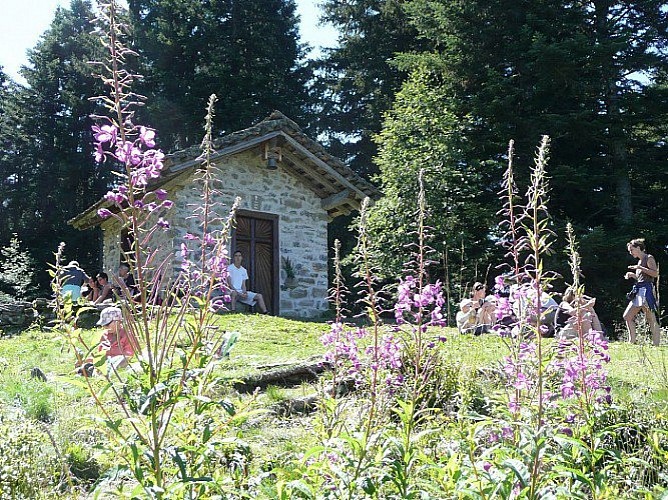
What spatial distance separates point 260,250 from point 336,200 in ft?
6.44

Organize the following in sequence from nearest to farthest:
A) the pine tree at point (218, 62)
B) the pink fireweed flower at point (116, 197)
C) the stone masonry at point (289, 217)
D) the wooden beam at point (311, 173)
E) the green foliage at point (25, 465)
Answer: the pink fireweed flower at point (116, 197) → the green foliage at point (25, 465) → the stone masonry at point (289, 217) → the wooden beam at point (311, 173) → the pine tree at point (218, 62)

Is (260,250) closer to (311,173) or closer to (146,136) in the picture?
(311,173)

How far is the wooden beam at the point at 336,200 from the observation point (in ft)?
46.6

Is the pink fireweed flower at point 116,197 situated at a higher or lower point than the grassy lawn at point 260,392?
higher

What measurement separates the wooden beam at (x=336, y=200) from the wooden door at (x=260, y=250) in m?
1.27

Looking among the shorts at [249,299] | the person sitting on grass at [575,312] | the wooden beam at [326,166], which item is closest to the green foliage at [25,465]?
the person sitting on grass at [575,312]

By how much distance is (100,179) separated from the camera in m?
24.2

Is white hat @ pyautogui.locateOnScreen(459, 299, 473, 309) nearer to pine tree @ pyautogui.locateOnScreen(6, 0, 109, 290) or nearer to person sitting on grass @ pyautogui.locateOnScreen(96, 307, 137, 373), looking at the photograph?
person sitting on grass @ pyautogui.locateOnScreen(96, 307, 137, 373)

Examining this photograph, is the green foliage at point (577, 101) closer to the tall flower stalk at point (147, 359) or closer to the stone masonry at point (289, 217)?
the stone masonry at point (289, 217)

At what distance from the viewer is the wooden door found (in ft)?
44.2

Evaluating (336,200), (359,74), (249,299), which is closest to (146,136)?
(249,299)

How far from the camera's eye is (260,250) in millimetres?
13719

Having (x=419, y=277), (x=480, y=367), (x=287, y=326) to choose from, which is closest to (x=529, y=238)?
(x=419, y=277)

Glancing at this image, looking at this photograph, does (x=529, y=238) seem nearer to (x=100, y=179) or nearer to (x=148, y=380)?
(x=148, y=380)
